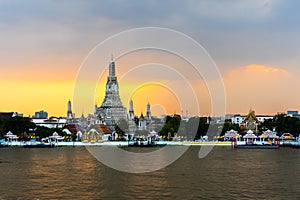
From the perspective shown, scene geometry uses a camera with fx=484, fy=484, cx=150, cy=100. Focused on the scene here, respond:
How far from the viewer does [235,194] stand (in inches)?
950

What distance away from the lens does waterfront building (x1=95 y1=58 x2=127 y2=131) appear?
118706 millimetres

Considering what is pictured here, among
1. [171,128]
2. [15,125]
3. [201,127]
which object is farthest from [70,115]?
[201,127]

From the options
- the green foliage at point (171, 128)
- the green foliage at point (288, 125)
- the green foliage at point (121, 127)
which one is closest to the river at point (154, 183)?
the green foliage at point (288, 125)

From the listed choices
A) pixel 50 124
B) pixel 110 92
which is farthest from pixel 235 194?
pixel 50 124

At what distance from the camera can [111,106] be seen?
125 m

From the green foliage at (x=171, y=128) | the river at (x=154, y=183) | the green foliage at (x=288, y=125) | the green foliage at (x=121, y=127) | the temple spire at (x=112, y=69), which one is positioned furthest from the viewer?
the temple spire at (x=112, y=69)

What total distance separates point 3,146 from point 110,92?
156 ft

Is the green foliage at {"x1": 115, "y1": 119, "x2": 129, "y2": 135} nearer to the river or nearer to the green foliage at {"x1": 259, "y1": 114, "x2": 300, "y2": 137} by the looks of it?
the green foliage at {"x1": 259, "y1": 114, "x2": 300, "y2": 137}

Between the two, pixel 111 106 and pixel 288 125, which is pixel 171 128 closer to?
pixel 288 125

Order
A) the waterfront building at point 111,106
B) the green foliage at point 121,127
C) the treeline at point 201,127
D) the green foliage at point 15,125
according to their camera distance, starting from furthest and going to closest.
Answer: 1. the waterfront building at point 111,106
2. the green foliage at point 121,127
3. the green foliage at point 15,125
4. the treeline at point 201,127

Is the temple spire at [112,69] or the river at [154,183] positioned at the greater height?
the temple spire at [112,69]

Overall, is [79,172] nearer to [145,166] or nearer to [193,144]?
[145,166]

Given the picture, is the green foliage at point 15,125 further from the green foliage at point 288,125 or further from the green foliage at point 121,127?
the green foliage at point 288,125

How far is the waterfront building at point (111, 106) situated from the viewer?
389 ft
